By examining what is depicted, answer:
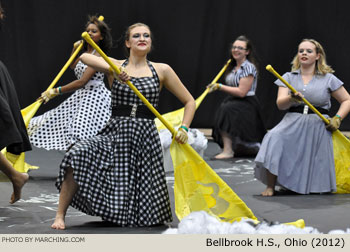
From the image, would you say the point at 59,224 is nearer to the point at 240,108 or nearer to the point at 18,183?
the point at 18,183

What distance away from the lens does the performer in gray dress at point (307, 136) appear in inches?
219

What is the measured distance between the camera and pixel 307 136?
562 centimetres

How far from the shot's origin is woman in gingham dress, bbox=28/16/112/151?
20.0ft

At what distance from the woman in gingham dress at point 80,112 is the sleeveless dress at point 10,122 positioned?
149 cm

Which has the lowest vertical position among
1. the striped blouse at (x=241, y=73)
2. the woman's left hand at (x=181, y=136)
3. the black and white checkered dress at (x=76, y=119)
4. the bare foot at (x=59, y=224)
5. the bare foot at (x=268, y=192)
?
the bare foot at (x=268, y=192)

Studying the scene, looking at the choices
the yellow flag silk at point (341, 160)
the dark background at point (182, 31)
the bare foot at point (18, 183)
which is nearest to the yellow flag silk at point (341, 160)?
the yellow flag silk at point (341, 160)

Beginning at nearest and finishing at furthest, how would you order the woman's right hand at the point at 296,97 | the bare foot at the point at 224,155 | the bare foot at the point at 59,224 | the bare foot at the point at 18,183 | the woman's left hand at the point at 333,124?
the bare foot at the point at 59,224 < the bare foot at the point at 18,183 < the woman's right hand at the point at 296,97 < the woman's left hand at the point at 333,124 < the bare foot at the point at 224,155

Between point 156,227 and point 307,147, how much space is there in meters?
1.90

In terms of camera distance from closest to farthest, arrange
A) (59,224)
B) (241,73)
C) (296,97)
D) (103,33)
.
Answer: (59,224) → (296,97) → (103,33) → (241,73)

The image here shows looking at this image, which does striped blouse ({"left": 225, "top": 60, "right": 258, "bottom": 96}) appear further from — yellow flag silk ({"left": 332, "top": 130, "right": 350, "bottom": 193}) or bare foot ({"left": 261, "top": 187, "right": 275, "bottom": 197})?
bare foot ({"left": 261, "top": 187, "right": 275, "bottom": 197})

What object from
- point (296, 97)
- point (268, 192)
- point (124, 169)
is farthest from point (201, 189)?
point (296, 97)

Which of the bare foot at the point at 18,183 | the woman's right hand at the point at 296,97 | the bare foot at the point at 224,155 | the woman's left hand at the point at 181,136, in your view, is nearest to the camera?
the woman's left hand at the point at 181,136

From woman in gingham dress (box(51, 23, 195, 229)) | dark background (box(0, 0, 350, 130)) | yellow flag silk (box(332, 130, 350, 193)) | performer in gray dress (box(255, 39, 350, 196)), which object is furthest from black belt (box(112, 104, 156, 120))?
dark background (box(0, 0, 350, 130))

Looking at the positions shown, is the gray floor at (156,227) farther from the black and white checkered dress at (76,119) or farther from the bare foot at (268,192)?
the black and white checkered dress at (76,119)
